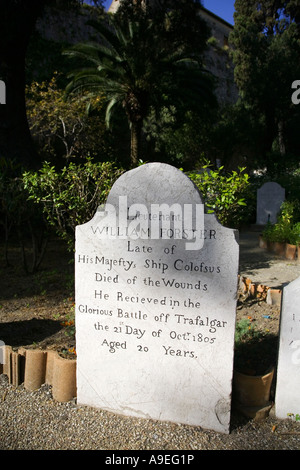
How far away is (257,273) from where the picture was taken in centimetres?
514

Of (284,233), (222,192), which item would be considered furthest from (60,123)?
(222,192)

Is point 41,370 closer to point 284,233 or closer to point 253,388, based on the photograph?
point 253,388

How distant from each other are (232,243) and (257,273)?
10.6ft

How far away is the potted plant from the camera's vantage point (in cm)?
232

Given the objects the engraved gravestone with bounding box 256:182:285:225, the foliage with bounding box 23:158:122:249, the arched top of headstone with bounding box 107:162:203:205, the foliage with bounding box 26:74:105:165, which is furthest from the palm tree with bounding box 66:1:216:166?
the arched top of headstone with bounding box 107:162:203:205

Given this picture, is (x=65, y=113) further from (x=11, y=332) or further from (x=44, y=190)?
(x=11, y=332)

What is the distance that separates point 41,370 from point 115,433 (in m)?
0.74

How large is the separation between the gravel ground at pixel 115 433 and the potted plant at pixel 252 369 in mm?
91

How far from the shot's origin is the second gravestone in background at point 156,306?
2.16 meters

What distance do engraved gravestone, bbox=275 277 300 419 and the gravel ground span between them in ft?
0.35

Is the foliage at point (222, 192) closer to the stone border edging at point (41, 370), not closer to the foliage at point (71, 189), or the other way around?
the foliage at point (71, 189)

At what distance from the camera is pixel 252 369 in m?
2.64
